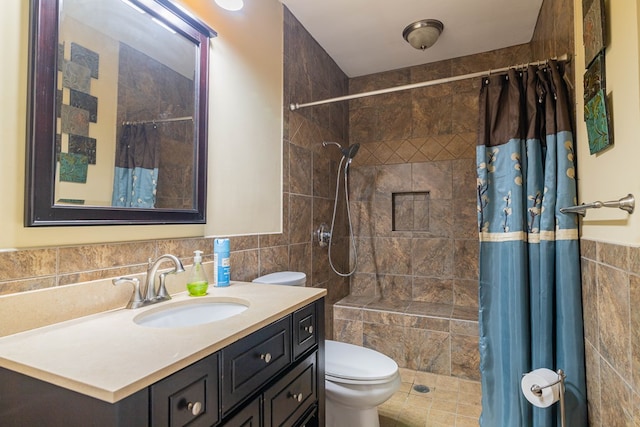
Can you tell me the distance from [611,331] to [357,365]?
0.99 m

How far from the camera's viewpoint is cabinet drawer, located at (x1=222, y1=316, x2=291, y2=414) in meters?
0.83

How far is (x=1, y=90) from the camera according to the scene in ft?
2.80

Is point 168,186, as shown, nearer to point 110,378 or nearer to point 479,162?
point 110,378

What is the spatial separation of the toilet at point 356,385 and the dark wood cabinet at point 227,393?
0.73 feet

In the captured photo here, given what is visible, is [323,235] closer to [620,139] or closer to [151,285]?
[151,285]

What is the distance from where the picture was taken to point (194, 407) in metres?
0.72

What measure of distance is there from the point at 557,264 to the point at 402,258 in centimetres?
158

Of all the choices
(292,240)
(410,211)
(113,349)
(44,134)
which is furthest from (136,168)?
(410,211)

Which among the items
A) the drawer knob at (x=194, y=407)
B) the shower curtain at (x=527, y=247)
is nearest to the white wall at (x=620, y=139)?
the shower curtain at (x=527, y=247)

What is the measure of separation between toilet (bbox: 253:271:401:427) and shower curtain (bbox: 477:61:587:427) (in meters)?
0.59

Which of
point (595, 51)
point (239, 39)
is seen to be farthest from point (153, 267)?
point (595, 51)

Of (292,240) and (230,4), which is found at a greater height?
(230,4)

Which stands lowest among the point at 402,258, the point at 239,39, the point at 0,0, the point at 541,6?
the point at 402,258

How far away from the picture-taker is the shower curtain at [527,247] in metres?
1.41
